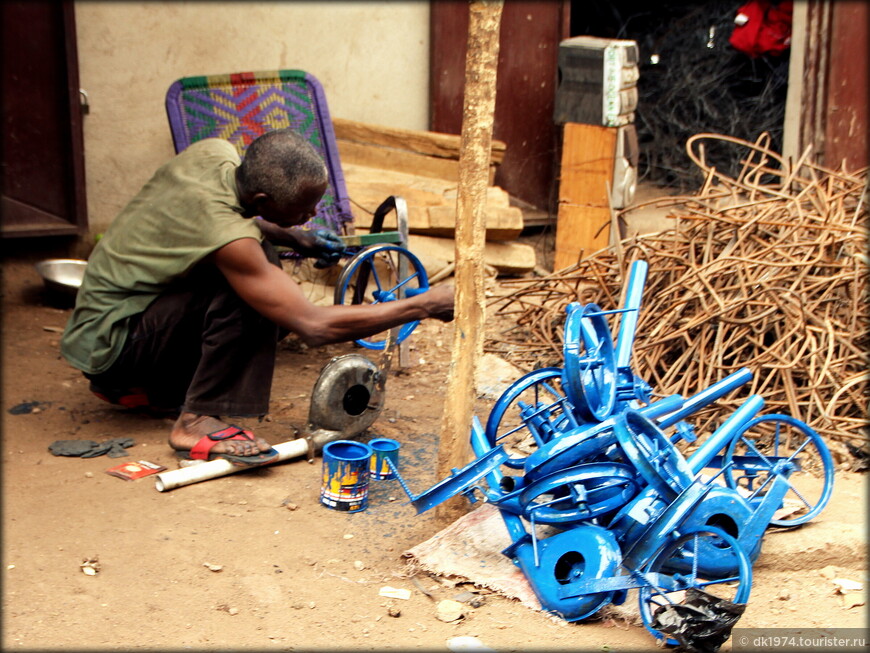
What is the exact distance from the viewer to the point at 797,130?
6.74 metres

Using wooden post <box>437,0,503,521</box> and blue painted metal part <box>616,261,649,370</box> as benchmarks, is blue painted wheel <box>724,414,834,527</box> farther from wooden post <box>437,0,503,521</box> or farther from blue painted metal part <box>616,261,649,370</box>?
wooden post <box>437,0,503,521</box>

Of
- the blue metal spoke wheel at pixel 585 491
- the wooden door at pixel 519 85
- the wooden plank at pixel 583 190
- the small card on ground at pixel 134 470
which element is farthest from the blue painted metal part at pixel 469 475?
the wooden door at pixel 519 85

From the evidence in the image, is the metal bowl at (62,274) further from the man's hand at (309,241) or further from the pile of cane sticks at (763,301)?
the pile of cane sticks at (763,301)

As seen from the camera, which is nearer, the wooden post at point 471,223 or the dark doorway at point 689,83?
the wooden post at point 471,223

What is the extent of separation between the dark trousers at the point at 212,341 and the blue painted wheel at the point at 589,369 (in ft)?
4.07

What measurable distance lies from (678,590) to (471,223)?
118 centimetres

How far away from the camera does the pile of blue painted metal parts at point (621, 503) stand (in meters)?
2.30

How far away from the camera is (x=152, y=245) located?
335 cm

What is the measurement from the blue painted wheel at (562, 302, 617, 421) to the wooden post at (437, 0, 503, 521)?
33 centimetres

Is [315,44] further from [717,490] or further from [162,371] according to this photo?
[717,490]

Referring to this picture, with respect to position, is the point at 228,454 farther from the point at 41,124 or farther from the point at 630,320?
the point at 41,124

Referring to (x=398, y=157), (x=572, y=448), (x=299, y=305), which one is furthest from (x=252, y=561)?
(x=398, y=157)

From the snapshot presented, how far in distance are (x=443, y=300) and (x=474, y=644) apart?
1.22 metres

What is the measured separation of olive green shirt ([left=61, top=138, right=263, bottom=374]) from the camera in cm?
323
